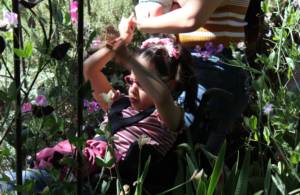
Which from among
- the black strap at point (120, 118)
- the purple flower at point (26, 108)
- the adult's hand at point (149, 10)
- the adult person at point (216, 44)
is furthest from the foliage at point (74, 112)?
the adult's hand at point (149, 10)

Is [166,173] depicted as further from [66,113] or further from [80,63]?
[80,63]

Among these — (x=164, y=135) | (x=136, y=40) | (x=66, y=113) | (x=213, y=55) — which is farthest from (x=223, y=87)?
(x=136, y=40)

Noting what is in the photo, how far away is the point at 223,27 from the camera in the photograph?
2.25 metres

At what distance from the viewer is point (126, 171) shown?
6.54ft

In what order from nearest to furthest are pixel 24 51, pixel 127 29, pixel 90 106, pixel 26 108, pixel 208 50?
pixel 24 51
pixel 26 108
pixel 127 29
pixel 208 50
pixel 90 106

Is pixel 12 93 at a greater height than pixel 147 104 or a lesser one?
greater

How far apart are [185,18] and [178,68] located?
210 millimetres

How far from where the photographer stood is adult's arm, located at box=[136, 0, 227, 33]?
2.03m

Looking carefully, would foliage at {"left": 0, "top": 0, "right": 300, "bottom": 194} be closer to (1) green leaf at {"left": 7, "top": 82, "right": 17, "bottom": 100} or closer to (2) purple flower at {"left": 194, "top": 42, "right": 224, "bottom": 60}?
(1) green leaf at {"left": 7, "top": 82, "right": 17, "bottom": 100}

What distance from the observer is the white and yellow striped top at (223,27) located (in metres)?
2.23

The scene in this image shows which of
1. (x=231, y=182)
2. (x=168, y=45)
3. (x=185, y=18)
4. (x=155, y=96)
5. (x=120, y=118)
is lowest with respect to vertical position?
(x=231, y=182)

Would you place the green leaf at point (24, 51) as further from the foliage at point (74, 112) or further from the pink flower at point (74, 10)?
the pink flower at point (74, 10)

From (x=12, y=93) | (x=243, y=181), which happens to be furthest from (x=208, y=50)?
(x=12, y=93)

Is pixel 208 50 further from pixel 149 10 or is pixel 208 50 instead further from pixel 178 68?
pixel 149 10
